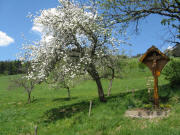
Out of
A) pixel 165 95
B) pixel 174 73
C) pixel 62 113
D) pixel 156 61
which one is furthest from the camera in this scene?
pixel 62 113

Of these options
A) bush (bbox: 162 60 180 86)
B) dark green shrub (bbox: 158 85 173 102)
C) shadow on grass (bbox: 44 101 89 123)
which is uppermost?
bush (bbox: 162 60 180 86)

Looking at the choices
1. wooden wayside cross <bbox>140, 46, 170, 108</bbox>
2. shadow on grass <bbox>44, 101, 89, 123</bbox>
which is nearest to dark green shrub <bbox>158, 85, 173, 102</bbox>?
wooden wayside cross <bbox>140, 46, 170, 108</bbox>

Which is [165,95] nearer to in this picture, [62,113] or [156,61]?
[156,61]

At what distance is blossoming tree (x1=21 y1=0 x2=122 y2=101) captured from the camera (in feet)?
49.5

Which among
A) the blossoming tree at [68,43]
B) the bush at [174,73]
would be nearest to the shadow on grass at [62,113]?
the blossoming tree at [68,43]

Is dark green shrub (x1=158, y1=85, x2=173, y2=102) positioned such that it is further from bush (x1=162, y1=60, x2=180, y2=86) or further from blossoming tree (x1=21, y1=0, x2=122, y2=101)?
blossoming tree (x1=21, y1=0, x2=122, y2=101)

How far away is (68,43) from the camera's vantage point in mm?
15961

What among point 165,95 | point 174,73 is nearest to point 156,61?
point 165,95

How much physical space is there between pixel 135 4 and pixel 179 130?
26.5 feet

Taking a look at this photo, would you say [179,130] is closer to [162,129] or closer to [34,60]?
[162,129]

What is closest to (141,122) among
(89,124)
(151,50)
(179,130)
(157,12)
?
(179,130)

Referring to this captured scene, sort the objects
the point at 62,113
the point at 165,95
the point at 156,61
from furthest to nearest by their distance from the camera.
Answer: the point at 62,113
the point at 165,95
the point at 156,61

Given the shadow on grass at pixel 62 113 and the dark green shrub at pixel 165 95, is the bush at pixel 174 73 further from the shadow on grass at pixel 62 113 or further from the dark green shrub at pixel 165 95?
the shadow on grass at pixel 62 113

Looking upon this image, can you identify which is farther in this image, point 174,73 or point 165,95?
point 174,73
